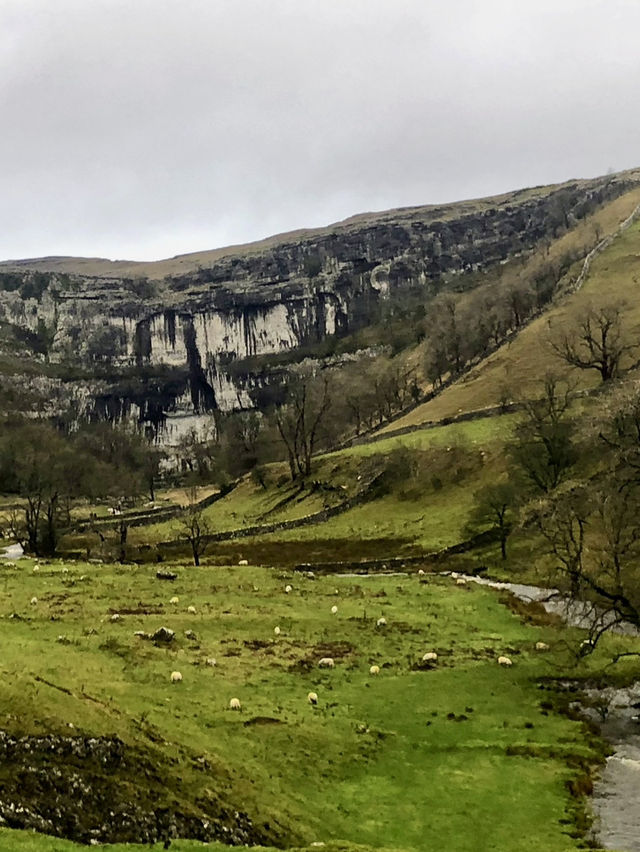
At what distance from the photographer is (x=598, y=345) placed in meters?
85.5

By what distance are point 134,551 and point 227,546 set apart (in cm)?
1055

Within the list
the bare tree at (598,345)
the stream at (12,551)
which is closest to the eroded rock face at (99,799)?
the stream at (12,551)

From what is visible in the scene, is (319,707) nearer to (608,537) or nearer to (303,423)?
(608,537)

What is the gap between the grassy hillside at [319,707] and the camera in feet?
55.7

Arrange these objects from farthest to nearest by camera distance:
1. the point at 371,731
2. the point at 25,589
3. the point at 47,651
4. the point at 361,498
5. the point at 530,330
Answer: the point at 530,330
the point at 361,498
the point at 25,589
the point at 47,651
the point at 371,731

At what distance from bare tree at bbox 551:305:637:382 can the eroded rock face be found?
256ft

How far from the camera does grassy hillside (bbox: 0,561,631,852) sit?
16984mm

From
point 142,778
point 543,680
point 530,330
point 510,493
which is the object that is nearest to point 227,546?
point 510,493

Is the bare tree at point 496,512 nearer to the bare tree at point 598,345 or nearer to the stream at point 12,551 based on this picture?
the bare tree at point 598,345

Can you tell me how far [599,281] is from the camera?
132 metres

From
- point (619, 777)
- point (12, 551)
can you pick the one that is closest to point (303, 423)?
point (12, 551)

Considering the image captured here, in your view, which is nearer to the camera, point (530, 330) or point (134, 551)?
point (134, 551)

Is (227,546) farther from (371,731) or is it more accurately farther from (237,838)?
(237,838)

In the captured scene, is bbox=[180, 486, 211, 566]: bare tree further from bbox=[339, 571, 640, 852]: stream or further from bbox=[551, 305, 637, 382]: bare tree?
bbox=[551, 305, 637, 382]: bare tree
